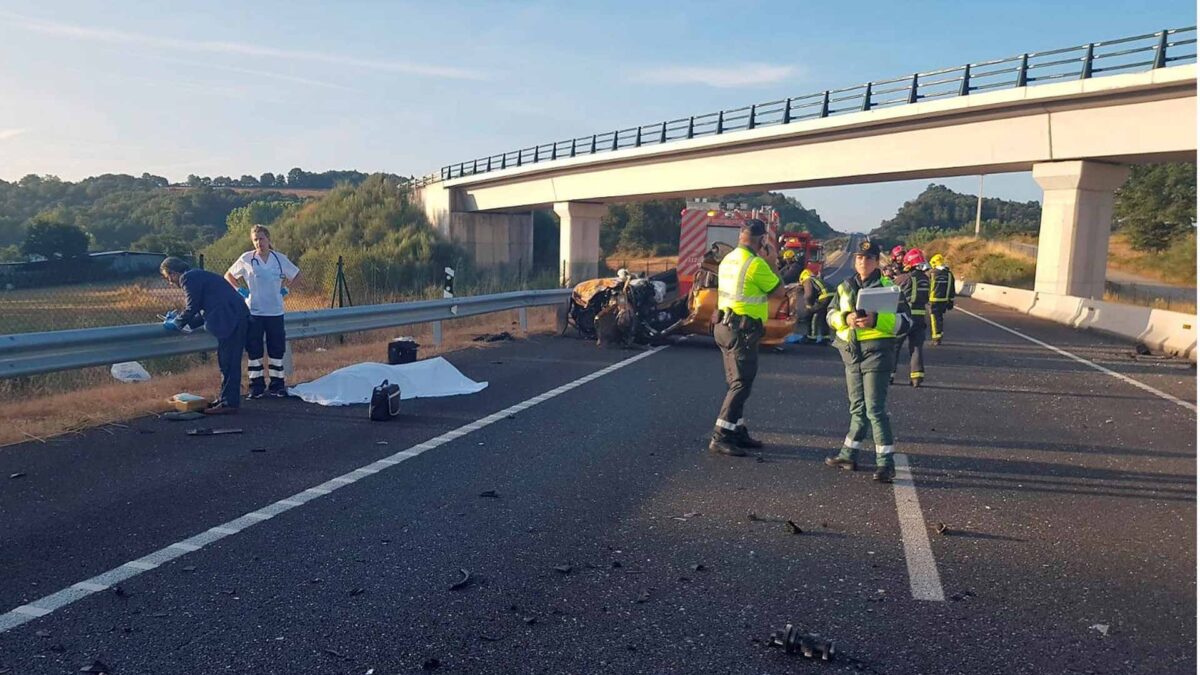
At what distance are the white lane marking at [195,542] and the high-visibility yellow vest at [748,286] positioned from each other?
2495 mm

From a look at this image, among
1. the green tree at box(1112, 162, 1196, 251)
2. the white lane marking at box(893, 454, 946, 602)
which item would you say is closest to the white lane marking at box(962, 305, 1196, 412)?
the white lane marking at box(893, 454, 946, 602)

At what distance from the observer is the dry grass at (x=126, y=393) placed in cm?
760

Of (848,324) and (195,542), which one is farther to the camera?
(848,324)

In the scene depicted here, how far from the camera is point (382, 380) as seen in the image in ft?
31.2

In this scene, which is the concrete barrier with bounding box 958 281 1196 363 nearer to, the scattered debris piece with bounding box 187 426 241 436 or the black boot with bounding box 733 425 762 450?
the black boot with bounding box 733 425 762 450

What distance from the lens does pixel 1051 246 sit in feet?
87.6

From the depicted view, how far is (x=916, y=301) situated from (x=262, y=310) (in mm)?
8359

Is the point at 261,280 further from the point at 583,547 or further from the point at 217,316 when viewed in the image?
the point at 583,547

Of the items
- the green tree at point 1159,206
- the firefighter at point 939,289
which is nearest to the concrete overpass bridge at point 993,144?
the firefighter at point 939,289

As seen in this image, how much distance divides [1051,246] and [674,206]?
191 ft

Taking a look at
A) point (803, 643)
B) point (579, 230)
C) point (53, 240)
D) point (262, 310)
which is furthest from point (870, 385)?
point (579, 230)

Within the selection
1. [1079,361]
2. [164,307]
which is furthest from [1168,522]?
[164,307]

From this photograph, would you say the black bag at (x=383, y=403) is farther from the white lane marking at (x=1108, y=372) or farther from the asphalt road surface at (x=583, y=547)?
the white lane marking at (x=1108, y=372)

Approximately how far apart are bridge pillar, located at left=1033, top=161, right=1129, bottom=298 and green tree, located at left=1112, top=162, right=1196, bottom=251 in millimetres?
37682
